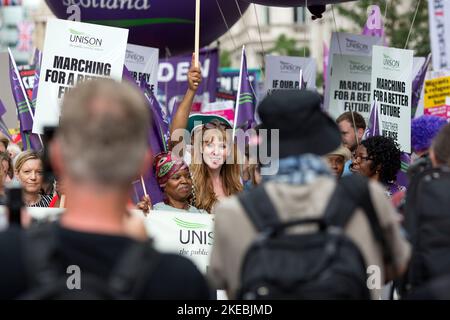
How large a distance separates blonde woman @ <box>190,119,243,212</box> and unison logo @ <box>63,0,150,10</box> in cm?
401

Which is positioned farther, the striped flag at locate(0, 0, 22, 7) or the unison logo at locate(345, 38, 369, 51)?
the striped flag at locate(0, 0, 22, 7)

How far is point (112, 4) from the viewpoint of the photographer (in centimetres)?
1179

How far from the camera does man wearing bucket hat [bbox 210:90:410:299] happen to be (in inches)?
153

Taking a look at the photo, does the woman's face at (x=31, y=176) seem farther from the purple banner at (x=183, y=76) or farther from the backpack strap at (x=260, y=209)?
the purple banner at (x=183, y=76)

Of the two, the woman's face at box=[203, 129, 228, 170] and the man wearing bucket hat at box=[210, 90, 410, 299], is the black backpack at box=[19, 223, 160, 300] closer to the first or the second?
the man wearing bucket hat at box=[210, 90, 410, 299]

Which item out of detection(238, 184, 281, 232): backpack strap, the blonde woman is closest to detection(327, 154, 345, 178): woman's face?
the blonde woman

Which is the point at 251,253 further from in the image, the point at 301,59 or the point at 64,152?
the point at 301,59

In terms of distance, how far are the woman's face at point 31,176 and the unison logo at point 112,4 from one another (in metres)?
3.47

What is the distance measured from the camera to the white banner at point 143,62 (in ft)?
37.2

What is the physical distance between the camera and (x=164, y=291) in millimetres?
3389

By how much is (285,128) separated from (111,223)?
0.99 metres

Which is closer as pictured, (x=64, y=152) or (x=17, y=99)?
(x=64, y=152)
